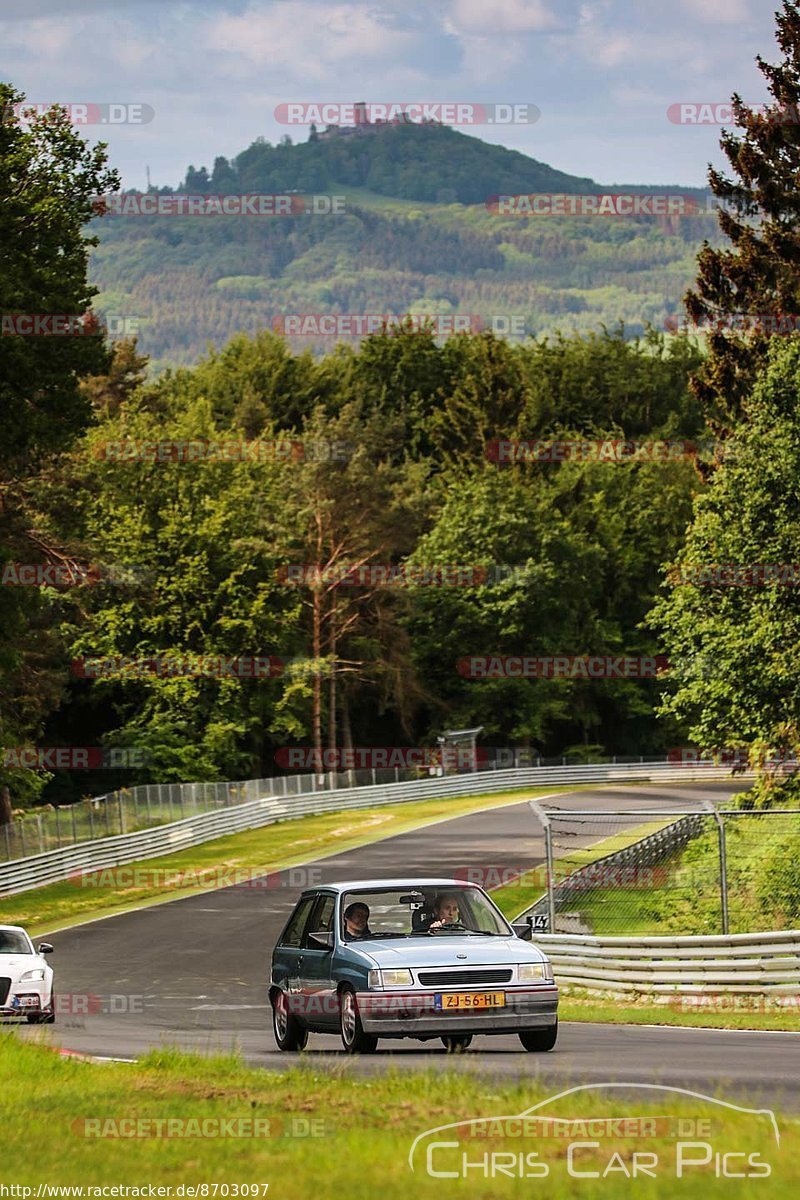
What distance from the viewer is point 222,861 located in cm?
5156

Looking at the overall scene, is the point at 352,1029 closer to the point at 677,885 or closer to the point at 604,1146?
the point at 604,1146

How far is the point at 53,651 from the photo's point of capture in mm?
58125

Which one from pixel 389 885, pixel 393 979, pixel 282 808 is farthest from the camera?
pixel 282 808

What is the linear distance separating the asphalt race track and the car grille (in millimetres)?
598

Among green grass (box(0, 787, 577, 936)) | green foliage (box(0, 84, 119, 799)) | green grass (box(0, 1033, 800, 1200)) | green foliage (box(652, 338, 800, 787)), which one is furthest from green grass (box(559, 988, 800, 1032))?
green foliage (box(0, 84, 119, 799))

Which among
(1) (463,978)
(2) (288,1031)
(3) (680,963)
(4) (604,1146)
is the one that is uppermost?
(4) (604,1146)

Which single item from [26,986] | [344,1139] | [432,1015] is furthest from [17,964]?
[344,1139]

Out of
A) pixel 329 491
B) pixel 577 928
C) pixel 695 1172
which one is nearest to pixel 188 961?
pixel 577 928

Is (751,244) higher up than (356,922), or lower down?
higher up

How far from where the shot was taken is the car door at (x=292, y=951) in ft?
52.7

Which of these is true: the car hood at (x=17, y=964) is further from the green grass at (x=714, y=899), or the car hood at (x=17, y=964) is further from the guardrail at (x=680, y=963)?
the green grass at (x=714, y=899)

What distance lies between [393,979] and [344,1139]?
5.99 m

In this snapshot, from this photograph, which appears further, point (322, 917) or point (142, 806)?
point (142, 806)

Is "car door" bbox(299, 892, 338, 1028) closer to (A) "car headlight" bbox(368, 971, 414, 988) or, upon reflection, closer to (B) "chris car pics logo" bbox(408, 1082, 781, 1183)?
(A) "car headlight" bbox(368, 971, 414, 988)
